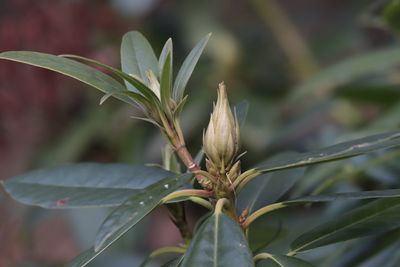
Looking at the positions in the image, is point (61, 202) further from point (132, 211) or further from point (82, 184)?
point (132, 211)

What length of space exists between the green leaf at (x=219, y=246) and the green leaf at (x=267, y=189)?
5.6 inches

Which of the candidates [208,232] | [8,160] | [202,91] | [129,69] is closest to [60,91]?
[8,160]

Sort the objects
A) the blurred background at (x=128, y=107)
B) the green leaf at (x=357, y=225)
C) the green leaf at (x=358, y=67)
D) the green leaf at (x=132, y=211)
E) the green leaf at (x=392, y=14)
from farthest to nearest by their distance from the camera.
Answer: the blurred background at (x=128, y=107)
the green leaf at (x=358, y=67)
the green leaf at (x=392, y=14)
the green leaf at (x=357, y=225)
the green leaf at (x=132, y=211)

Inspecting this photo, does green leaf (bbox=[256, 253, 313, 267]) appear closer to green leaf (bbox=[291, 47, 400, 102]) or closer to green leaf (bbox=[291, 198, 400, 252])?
green leaf (bbox=[291, 198, 400, 252])

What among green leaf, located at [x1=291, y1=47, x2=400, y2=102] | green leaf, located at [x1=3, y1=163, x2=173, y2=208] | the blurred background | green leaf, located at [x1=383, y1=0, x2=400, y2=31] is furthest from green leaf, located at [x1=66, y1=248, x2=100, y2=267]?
the blurred background

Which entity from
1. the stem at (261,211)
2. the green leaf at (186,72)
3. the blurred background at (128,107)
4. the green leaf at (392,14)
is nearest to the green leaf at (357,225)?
the stem at (261,211)

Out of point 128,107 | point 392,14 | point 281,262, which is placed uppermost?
point 128,107

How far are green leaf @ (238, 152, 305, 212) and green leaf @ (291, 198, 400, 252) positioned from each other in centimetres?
8

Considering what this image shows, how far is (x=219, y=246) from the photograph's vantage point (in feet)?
1.64

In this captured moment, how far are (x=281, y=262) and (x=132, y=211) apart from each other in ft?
0.41

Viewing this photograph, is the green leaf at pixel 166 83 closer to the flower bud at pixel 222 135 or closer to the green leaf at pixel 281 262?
the flower bud at pixel 222 135

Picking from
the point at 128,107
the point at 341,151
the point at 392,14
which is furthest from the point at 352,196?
the point at 128,107

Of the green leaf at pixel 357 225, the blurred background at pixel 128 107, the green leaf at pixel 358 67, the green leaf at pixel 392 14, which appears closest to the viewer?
the green leaf at pixel 357 225

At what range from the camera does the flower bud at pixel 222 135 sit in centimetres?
52
